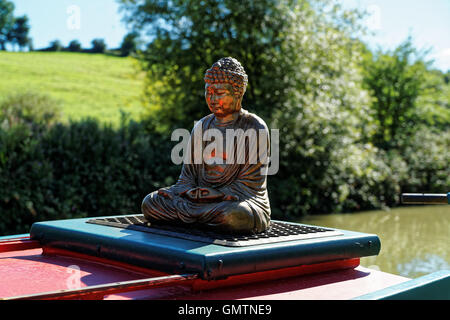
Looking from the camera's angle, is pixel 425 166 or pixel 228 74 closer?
pixel 228 74

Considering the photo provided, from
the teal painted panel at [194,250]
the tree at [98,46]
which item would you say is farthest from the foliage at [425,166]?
the tree at [98,46]

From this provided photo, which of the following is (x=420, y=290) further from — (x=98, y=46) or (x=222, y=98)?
(x=98, y=46)

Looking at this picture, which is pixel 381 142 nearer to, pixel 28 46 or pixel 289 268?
pixel 289 268

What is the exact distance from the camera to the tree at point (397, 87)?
68.1ft

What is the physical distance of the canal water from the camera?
836cm

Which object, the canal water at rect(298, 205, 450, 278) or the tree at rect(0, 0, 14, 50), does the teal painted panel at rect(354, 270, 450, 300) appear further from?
the tree at rect(0, 0, 14, 50)

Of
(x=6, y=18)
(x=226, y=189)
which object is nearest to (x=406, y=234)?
(x=226, y=189)

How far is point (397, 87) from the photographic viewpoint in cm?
2098

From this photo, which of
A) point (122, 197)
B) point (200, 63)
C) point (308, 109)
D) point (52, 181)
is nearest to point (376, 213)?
point (308, 109)

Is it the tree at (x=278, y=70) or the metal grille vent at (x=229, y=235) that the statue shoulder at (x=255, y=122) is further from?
the tree at (x=278, y=70)

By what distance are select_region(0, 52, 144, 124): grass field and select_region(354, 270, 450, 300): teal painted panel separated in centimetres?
2269

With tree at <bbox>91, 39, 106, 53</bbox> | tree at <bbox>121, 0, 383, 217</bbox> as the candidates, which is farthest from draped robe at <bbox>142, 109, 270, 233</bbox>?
tree at <bbox>91, 39, 106, 53</bbox>

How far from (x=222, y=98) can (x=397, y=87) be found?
18111 mm

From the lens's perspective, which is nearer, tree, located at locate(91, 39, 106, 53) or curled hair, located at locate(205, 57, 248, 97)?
curled hair, located at locate(205, 57, 248, 97)
